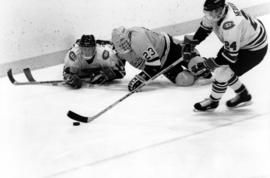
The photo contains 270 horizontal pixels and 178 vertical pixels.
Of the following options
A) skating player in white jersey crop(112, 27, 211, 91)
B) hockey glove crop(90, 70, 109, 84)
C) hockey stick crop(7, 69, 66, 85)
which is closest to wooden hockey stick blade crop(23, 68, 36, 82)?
hockey stick crop(7, 69, 66, 85)

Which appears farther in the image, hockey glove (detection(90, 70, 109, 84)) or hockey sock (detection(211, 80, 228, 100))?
hockey glove (detection(90, 70, 109, 84))

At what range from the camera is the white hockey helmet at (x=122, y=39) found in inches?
144

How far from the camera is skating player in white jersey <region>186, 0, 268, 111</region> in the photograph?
293 centimetres

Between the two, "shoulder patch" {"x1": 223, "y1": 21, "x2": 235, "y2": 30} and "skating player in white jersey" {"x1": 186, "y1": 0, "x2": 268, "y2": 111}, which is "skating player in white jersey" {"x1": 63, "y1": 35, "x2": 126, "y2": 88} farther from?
"shoulder patch" {"x1": 223, "y1": 21, "x2": 235, "y2": 30}

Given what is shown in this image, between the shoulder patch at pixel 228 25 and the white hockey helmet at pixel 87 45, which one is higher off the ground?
the shoulder patch at pixel 228 25

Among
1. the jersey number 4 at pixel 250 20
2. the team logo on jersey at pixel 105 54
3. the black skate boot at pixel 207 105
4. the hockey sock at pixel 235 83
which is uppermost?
the jersey number 4 at pixel 250 20

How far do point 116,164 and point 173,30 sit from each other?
3235 mm

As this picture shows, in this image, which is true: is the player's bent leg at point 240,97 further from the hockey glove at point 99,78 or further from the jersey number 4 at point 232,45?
the hockey glove at point 99,78

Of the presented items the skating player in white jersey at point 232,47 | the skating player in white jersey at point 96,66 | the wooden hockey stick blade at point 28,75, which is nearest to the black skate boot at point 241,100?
the skating player in white jersey at point 232,47

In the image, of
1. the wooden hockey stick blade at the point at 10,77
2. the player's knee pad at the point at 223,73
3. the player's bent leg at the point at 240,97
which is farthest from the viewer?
the wooden hockey stick blade at the point at 10,77

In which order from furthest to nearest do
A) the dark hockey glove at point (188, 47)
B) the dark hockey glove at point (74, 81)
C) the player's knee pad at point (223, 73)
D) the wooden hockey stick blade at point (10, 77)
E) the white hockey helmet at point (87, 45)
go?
the wooden hockey stick blade at point (10, 77)
the dark hockey glove at point (74, 81)
the white hockey helmet at point (87, 45)
the dark hockey glove at point (188, 47)
the player's knee pad at point (223, 73)

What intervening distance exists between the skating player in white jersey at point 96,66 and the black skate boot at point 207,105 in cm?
98

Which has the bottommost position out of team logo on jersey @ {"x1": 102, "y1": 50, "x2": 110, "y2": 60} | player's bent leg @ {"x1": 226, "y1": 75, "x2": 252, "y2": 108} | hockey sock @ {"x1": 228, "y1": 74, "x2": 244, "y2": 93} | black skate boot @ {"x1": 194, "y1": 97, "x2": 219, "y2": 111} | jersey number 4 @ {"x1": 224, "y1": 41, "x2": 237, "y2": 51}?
team logo on jersey @ {"x1": 102, "y1": 50, "x2": 110, "y2": 60}

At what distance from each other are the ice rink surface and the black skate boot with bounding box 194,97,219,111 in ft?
0.14
